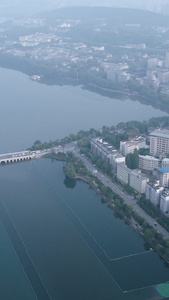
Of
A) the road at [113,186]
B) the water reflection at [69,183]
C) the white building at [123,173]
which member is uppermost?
the white building at [123,173]

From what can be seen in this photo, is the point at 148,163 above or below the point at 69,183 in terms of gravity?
above

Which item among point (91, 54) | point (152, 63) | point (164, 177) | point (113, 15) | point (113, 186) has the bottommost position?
point (113, 186)

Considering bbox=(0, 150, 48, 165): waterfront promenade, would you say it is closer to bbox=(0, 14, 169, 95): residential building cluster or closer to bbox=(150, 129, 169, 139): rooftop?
bbox=(150, 129, 169, 139): rooftop

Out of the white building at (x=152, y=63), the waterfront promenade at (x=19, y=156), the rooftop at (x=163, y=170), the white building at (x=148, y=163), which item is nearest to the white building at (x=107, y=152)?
the white building at (x=148, y=163)

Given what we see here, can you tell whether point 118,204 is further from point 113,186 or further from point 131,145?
point 131,145

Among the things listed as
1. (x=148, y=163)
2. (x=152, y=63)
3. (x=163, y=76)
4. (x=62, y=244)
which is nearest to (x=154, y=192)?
(x=148, y=163)

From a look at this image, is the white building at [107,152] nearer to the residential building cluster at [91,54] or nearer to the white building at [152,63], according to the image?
the residential building cluster at [91,54]

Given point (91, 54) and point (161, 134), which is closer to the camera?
point (161, 134)
